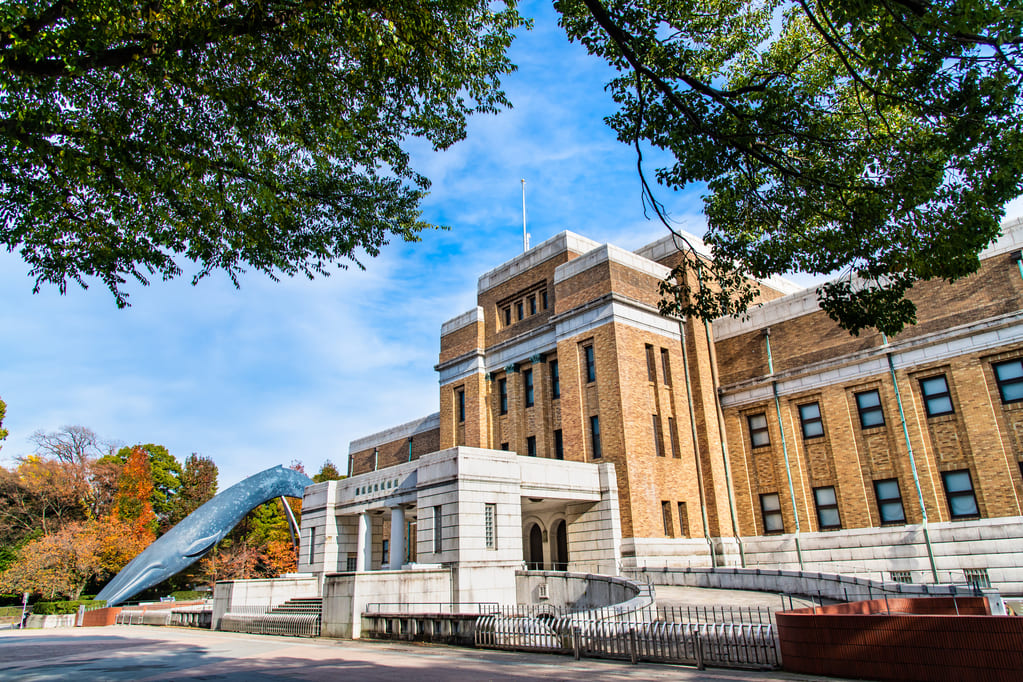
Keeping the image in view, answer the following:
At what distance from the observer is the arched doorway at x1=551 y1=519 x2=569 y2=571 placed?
29.2 meters

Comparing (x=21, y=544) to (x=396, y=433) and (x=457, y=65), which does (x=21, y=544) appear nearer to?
(x=396, y=433)

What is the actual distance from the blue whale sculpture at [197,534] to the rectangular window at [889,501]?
29.4 metres

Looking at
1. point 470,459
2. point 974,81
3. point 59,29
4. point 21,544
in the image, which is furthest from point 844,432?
point 21,544

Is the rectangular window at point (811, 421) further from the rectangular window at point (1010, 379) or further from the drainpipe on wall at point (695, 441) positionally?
the rectangular window at point (1010, 379)

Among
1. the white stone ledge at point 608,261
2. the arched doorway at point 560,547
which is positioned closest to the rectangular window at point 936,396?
the white stone ledge at point 608,261

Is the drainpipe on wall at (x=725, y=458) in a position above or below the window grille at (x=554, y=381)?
below

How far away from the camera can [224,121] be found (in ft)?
36.2

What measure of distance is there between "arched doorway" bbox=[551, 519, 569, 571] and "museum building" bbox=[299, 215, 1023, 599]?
7 centimetres

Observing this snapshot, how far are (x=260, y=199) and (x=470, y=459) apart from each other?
1538 centimetres

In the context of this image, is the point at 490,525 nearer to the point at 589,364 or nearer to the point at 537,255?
the point at 589,364

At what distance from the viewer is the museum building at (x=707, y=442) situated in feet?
77.8

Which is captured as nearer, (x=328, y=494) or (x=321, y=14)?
(x=321, y=14)

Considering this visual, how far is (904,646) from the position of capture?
31.7 feet

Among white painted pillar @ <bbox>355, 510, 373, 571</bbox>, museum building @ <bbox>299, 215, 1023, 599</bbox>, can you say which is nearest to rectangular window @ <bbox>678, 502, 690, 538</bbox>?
museum building @ <bbox>299, 215, 1023, 599</bbox>
